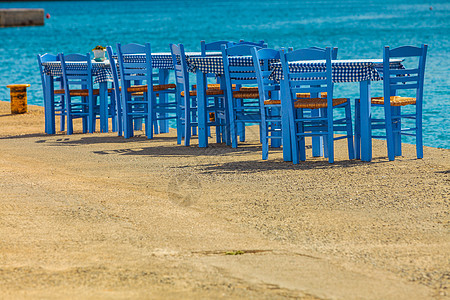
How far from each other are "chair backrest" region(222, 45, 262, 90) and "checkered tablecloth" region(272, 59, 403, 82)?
77 centimetres

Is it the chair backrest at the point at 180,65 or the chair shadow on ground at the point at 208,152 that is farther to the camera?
the chair backrest at the point at 180,65

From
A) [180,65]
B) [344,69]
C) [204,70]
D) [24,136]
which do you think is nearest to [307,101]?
[344,69]

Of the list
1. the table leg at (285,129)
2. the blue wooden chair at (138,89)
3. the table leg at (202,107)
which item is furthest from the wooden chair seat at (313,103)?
the blue wooden chair at (138,89)

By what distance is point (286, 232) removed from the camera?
4820 mm

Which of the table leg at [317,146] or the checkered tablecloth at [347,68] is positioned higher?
the checkered tablecloth at [347,68]

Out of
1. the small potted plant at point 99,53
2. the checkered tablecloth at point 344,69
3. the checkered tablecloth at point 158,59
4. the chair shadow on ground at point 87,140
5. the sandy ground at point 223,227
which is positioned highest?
the small potted plant at point 99,53

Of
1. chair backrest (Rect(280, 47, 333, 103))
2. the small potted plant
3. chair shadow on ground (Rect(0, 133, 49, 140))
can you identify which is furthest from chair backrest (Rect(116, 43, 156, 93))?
chair backrest (Rect(280, 47, 333, 103))

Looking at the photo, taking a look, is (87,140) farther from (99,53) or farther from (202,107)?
(202,107)

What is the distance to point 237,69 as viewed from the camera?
820 cm

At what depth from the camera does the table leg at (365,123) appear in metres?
7.26

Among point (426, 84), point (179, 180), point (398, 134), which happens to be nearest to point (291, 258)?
point (179, 180)

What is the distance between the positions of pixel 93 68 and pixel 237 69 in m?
2.60

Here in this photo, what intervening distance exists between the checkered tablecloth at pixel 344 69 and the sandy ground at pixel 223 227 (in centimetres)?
79

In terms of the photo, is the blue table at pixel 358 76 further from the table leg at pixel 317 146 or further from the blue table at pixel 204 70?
the blue table at pixel 204 70
